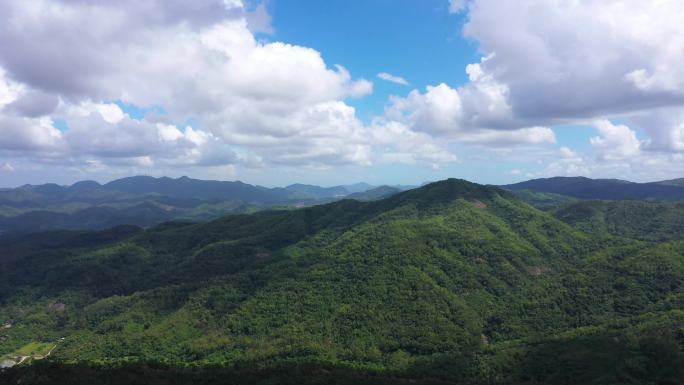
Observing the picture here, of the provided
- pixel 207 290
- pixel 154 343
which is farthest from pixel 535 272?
pixel 154 343

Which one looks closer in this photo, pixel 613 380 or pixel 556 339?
pixel 613 380

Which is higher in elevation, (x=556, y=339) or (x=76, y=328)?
(x=556, y=339)

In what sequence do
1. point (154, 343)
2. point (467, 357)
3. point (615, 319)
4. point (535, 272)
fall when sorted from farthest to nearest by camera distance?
point (535, 272) < point (154, 343) < point (615, 319) < point (467, 357)

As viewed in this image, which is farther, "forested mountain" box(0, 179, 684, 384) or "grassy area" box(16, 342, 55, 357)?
"grassy area" box(16, 342, 55, 357)

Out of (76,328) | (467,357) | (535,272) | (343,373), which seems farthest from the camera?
(535,272)

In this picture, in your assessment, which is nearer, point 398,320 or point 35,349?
point 398,320

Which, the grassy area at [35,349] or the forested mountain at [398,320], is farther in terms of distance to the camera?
the grassy area at [35,349]

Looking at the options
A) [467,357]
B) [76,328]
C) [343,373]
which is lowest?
[76,328]

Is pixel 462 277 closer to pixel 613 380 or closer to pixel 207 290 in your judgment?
pixel 613 380

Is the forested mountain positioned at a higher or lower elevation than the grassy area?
higher

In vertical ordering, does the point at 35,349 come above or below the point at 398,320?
below

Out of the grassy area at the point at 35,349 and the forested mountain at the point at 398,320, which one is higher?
the forested mountain at the point at 398,320
